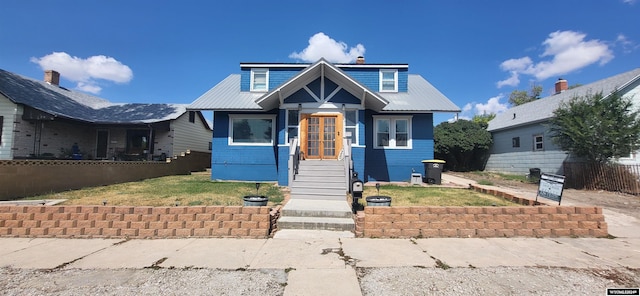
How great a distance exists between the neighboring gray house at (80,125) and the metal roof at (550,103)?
23012mm

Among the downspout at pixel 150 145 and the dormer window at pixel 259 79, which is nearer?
the dormer window at pixel 259 79

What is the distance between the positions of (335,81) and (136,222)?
339 inches

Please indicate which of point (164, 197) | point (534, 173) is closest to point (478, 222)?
point (164, 197)

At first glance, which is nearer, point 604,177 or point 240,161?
point 604,177

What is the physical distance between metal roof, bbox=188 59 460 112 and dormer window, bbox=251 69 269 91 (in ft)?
1.91

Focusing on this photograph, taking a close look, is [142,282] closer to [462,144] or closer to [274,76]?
[274,76]

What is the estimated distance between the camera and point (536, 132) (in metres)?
17.7

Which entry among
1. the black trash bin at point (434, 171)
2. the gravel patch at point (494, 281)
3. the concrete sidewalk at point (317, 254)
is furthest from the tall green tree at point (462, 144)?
the gravel patch at point (494, 281)

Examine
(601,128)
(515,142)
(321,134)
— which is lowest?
(321,134)

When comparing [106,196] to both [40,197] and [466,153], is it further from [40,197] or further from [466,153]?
[466,153]

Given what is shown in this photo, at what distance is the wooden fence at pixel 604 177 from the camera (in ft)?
38.8

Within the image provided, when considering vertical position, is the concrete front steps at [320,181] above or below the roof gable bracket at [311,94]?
below

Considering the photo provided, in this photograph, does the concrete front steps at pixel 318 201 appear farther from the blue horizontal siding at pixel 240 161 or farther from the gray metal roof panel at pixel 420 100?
the gray metal roof panel at pixel 420 100

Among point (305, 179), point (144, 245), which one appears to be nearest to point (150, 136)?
point (305, 179)
